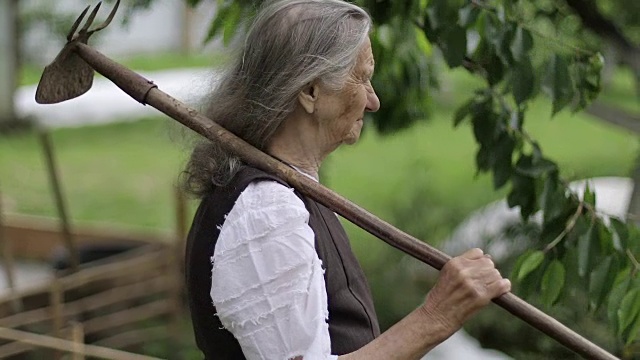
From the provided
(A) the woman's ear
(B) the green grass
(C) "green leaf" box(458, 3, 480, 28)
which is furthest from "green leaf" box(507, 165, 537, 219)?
(B) the green grass

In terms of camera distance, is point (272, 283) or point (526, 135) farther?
point (526, 135)

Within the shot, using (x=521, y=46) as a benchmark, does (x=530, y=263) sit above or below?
below

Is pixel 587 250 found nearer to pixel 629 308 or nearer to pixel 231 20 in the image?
pixel 629 308

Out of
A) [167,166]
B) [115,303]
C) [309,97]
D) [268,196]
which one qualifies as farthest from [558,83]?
[167,166]

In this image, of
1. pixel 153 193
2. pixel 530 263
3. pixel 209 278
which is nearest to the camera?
pixel 209 278

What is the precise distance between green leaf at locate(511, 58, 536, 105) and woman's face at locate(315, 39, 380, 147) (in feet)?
2.45

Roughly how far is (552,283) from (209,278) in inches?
39.6

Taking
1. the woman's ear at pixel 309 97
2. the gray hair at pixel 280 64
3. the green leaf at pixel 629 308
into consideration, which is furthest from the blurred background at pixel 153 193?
the green leaf at pixel 629 308

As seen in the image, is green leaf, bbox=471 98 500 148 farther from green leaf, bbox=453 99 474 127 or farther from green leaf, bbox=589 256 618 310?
green leaf, bbox=589 256 618 310

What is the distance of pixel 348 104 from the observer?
6.85 feet

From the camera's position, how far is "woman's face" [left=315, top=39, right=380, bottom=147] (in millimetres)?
2072

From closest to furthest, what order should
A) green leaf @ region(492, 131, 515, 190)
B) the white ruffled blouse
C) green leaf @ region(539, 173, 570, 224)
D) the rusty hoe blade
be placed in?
the white ruffled blouse
the rusty hoe blade
green leaf @ region(539, 173, 570, 224)
green leaf @ region(492, 131, 515, 190)

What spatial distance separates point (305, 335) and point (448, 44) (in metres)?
1.10

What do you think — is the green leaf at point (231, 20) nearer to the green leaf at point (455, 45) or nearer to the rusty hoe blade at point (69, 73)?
the green leaf at point (455, 45)
